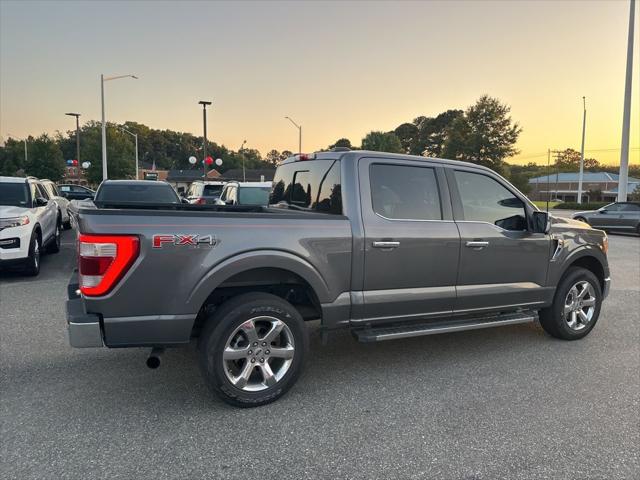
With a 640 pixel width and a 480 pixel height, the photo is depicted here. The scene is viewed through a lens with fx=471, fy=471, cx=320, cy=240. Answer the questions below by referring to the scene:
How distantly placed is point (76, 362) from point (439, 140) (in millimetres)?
93235

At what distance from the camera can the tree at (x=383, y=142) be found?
7588 centimetres

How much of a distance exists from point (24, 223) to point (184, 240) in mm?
6177

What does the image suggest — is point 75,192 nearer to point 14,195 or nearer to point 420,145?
point 14,195

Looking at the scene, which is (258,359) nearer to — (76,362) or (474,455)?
(474,455)

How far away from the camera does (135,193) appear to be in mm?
10773

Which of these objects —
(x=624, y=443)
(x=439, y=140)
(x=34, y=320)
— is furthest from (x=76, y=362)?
(x=439, y=140)

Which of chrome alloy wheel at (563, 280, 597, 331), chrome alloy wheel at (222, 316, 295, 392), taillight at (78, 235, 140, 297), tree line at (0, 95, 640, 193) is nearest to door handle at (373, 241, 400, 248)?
chrome alloy wheel at (222, 316, 295, 392)

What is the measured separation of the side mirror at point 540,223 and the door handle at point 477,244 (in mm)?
637

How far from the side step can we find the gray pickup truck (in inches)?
0.5

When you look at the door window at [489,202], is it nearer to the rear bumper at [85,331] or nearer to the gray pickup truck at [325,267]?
the gray pickup truck at [325,267]

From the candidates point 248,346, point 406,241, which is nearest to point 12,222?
point 248,346

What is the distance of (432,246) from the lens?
4113mm

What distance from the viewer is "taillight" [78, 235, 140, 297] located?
3.05 m

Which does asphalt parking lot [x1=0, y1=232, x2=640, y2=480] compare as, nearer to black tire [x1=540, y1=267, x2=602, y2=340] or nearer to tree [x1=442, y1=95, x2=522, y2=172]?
black tire [x1=540, y1=267, x2=602, y2=340]
